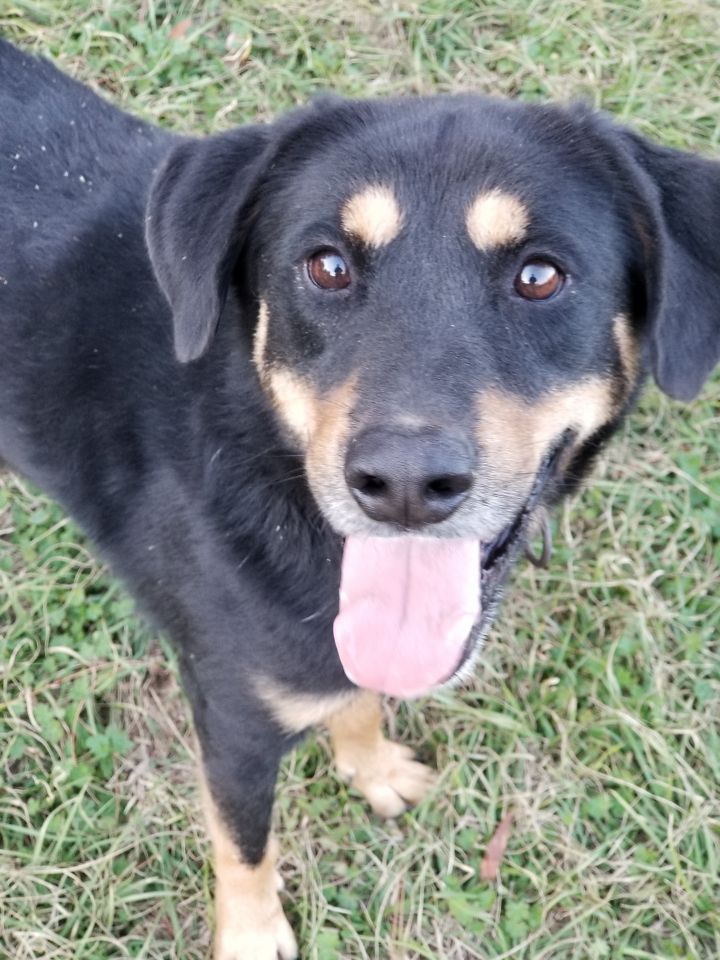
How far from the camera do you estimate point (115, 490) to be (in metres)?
2.59

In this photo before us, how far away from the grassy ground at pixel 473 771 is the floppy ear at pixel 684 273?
1501mm

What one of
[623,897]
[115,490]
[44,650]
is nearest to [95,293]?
[115,490]

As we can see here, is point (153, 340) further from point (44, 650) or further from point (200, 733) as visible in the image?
point (44, 650)

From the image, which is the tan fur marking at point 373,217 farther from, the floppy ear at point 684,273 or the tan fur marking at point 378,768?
the tan fur marking at point 378,768

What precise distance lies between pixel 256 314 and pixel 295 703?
95cm

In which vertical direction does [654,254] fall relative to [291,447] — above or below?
above

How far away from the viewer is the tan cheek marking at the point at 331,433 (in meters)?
1.80

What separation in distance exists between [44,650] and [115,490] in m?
0.98

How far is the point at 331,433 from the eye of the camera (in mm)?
1827

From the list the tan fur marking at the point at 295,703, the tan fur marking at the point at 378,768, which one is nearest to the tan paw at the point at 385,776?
the tan fur marking at the point at 378,768

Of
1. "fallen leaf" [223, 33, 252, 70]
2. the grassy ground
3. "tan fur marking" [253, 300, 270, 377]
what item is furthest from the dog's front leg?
"fallen leaf" [223, 33, 252, 70]

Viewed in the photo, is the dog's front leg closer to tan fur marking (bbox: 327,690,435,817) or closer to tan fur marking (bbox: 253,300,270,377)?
tan fur marking (bbox: 327,690,435,817)

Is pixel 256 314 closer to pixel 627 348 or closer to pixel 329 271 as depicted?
pixel 329 271

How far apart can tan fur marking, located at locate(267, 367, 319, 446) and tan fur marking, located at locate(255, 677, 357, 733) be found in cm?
64
